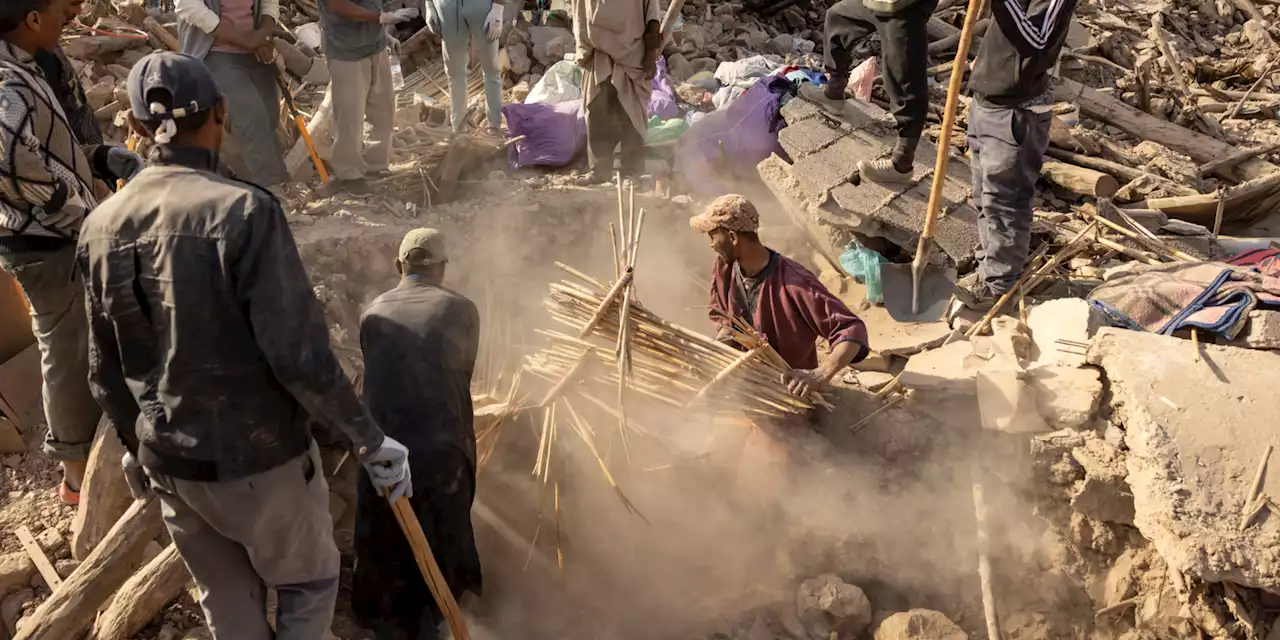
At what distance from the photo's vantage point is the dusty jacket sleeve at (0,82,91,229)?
304 cm

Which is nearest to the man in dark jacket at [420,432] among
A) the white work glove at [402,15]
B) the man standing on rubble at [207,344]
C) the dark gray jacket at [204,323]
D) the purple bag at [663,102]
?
the man standing on rubble at [207,344]

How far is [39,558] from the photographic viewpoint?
3555 millimetres

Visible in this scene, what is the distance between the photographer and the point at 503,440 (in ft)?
14.0

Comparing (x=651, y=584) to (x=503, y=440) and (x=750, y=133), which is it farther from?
(x=750, y=133)

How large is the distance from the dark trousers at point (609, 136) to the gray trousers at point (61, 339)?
3768 mm

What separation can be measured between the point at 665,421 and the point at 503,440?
91cm

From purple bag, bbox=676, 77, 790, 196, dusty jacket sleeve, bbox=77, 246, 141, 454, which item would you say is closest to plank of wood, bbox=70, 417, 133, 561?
dusty jacket sleeve, bbox=77, 246, 141, 454

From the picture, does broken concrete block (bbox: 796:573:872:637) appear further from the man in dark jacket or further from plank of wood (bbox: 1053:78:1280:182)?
plank of wood (bbox: 1053:78:1280:182)

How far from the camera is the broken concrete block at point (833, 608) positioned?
3582 mm

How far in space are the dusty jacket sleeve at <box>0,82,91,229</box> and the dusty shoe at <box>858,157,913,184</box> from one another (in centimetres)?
487

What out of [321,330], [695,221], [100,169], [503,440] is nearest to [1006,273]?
[695,221]

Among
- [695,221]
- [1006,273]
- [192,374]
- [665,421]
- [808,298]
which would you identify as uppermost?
[192,374]

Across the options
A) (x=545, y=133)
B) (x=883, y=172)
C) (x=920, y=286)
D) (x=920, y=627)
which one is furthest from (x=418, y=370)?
(x=883, y=172)

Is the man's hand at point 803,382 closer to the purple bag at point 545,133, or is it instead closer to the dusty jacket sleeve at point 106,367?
the dusty jacket sleeve at point 106,367
